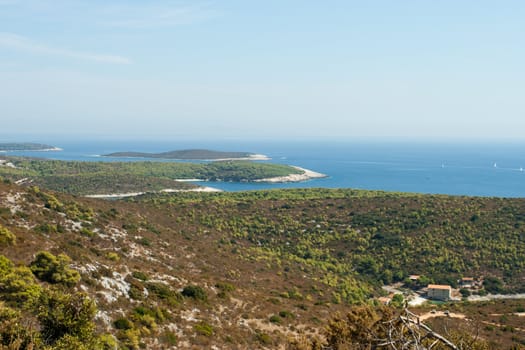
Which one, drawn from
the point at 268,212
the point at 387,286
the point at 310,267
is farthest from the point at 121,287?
the point at 268,212

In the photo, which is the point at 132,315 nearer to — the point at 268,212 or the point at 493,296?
the point at 493,296

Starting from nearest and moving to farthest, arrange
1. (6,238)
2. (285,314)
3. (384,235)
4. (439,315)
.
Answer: (6,238) → (285,314) → (439,315) → (384,235)

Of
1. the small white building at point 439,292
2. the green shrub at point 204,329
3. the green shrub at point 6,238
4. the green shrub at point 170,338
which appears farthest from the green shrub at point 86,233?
the small white building at point 439,292

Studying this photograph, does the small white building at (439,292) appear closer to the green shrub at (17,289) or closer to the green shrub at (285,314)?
the green shrub at (285,314)

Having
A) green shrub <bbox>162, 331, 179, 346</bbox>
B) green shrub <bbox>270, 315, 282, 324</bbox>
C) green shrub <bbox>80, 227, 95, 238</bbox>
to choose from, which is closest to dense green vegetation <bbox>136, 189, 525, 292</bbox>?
green shrub <bbox>270, 315, 282, 324</bbox>

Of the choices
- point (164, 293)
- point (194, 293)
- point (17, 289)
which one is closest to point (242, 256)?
point (194, 293)

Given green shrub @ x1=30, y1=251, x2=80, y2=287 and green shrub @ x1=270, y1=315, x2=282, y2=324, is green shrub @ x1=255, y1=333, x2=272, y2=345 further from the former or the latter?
green shrub @ x1=30, y1=251, x2=80, y2=287

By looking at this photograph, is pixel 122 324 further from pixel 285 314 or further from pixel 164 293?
pixel 285 314
